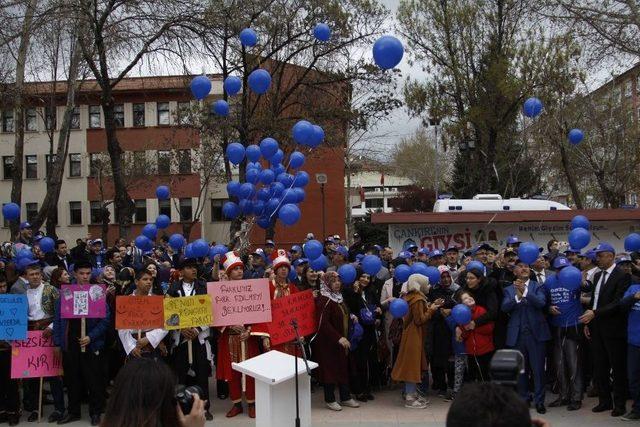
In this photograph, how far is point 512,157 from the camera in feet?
106

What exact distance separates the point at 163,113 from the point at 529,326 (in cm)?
4123

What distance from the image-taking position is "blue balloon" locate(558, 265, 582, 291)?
824 cm

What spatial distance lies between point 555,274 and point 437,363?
199cm

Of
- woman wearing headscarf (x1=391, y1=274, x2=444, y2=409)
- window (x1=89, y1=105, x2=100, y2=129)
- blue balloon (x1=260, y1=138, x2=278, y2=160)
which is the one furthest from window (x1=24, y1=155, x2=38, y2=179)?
woman wearing headscarf (x1=391, y1=274, x2=444, y2=409)

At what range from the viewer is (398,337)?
9.45 meters

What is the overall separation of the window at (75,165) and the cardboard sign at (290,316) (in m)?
42.8

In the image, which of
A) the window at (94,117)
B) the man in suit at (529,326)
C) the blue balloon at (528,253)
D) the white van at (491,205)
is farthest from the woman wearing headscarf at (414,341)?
the window at (94,117)

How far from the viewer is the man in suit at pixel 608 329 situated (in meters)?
8.33

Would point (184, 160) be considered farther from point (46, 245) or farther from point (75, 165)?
point (46, 245)

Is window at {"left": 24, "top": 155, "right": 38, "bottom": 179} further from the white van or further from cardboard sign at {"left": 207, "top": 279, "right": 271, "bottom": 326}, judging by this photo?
cardboard sign at {"left": 207, "top": 279, "right": 271, "bottom": 326}

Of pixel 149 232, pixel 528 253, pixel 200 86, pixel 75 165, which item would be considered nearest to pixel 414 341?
pixel 528 253

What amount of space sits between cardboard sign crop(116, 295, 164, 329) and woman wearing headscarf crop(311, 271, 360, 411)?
208cm

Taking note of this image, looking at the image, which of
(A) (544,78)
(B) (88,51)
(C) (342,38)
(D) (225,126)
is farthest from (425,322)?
(A) (544,78)

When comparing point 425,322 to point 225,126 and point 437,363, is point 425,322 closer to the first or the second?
point 437,363
